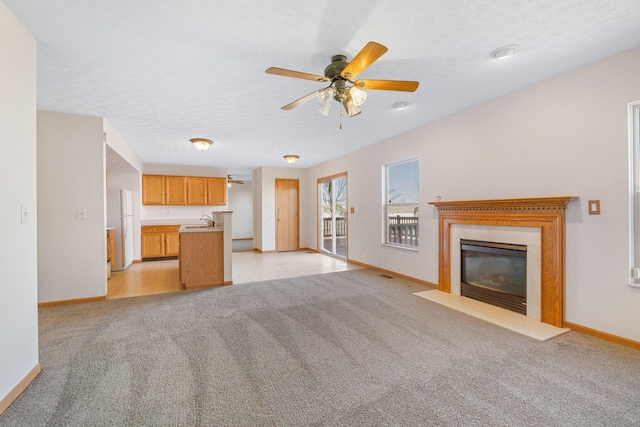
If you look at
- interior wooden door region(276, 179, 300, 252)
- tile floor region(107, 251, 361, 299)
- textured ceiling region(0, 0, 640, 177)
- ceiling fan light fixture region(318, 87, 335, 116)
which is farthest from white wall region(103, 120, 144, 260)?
ceiling fan light fixture region(318, 87, 335, 116)

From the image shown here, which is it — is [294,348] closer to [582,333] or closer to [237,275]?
[582,333]

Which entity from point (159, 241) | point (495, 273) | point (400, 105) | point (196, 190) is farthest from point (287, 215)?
point (495, 273)

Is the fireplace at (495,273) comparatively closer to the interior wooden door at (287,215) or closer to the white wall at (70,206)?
the white wall at (70,206)

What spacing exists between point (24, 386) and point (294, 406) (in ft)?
5.92

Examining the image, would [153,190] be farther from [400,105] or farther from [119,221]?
[400,105]

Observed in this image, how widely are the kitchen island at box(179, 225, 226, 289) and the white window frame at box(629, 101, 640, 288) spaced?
4.61m

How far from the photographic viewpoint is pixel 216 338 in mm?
2557

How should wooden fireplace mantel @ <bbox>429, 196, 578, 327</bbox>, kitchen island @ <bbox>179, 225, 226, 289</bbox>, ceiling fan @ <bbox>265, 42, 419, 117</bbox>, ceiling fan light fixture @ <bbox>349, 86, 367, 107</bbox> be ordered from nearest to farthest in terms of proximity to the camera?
ceiling fan @ <bbox>265, 42, 419, 117</bbox> < ceiling fan light fixture @ <bbox>349, 86, 367, 107</bbox> < wooden fireplace mantel @ <bbox>429, 196, 578, 327</bbox> < kitchen island @ <bbox>179, 225, 226, 289</bbox>

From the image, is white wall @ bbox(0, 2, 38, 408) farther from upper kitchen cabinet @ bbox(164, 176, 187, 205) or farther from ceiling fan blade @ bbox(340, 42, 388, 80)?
upper kitchen cabinet @ bbox(164, 176, 187, 205)

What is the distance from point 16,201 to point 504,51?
3737 mm

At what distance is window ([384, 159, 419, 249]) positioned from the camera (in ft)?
15.3

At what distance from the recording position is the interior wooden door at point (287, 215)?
25.9 ft

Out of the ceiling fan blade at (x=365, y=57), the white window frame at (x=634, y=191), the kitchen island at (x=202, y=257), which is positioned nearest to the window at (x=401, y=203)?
the white window frame at (x=634, y=191)

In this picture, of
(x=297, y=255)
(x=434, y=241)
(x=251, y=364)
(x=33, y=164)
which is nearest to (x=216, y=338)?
(x=251, y=364)
